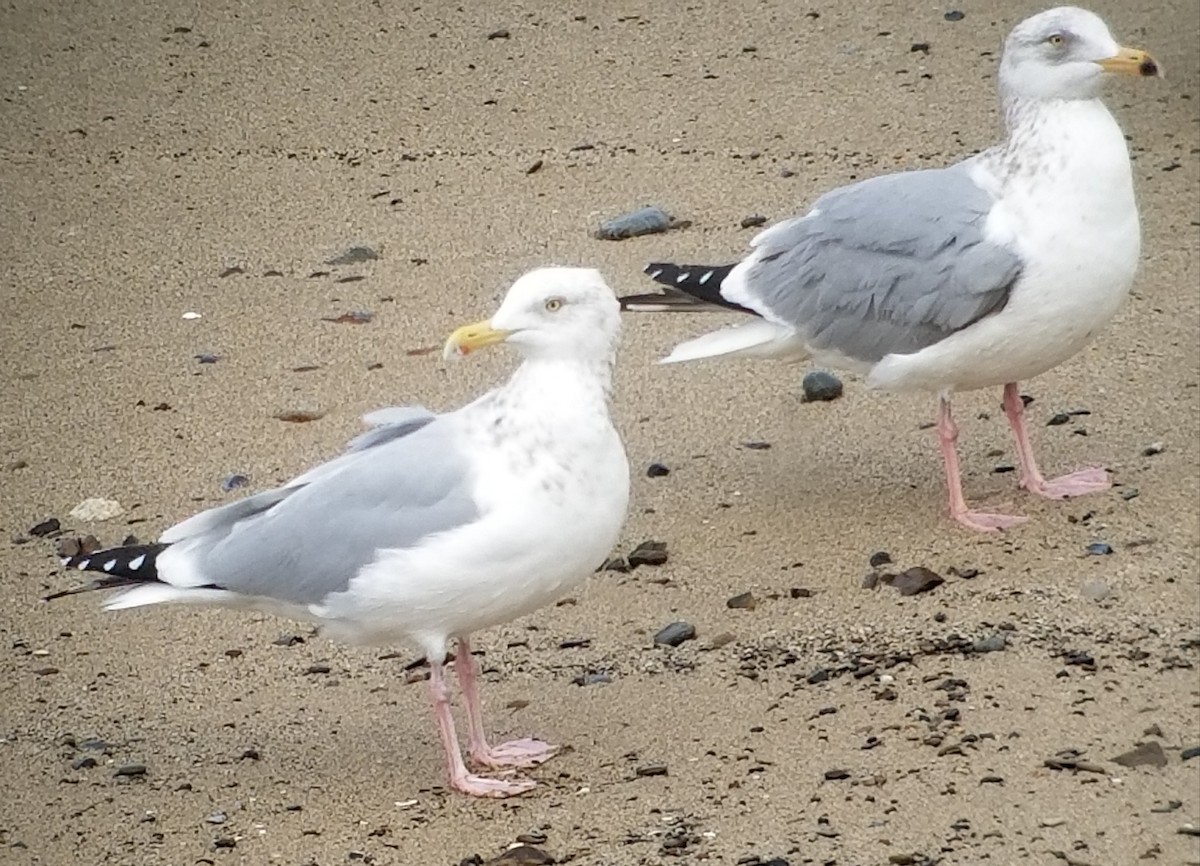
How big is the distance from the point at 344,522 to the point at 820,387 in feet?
8.33

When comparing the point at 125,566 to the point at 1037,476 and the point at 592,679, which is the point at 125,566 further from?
the point at 1037,476

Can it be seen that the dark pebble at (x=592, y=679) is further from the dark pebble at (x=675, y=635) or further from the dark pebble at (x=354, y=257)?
the dark pebble at (x=354, y=257)

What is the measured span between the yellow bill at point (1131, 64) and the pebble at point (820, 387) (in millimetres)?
1451

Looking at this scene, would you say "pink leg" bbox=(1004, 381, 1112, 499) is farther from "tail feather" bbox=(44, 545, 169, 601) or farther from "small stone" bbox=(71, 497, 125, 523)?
"small stone" bbox=(71, 497, 125, 523)

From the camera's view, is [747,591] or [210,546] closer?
[210,546]

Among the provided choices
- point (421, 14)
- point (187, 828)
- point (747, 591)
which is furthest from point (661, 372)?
point (421, 14)

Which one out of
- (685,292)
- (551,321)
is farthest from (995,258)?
(551,321)

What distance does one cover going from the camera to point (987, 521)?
6109 mm

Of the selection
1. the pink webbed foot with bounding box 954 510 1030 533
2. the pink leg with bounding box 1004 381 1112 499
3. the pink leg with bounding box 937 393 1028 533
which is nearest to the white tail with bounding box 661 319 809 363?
the pink leg with bounding box 937 393 1028 533

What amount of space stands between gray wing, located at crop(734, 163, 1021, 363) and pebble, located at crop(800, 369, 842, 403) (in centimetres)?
64

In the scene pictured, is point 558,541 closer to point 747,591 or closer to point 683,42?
point 747,591

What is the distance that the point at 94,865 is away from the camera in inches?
186

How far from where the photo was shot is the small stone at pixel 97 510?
6.62 meters

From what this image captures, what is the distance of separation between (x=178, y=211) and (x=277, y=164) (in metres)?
0.54
